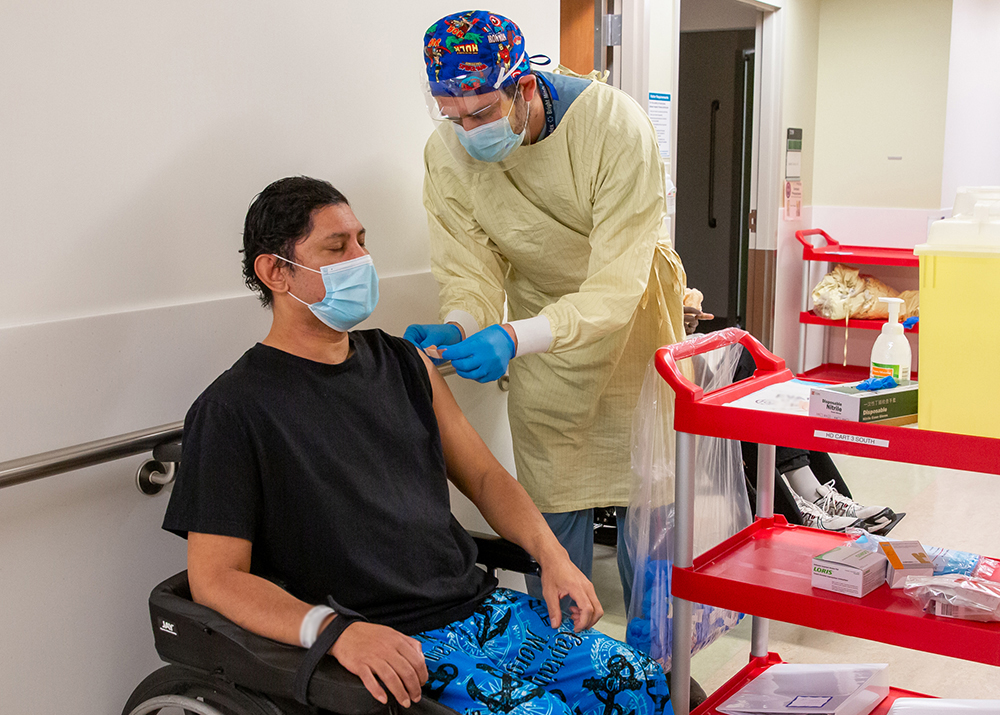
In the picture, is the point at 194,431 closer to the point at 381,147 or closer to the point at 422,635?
the point at 422,635

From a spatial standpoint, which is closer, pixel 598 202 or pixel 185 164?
pixel 185 164

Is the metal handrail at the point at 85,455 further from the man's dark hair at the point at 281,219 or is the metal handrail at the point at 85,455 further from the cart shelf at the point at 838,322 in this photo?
the cart shelf at the point at 838,322

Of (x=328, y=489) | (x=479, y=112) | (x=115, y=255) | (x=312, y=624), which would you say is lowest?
(x=312, y=624)

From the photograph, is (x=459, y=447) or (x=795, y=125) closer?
(x=459, y=447)

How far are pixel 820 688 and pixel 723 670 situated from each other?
0.62 meters

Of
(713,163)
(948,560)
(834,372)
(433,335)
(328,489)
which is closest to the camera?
(328,489)

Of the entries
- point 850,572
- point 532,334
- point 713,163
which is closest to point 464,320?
point 532,334

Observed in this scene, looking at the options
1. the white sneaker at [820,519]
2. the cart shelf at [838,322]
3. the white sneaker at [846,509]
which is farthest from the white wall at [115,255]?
the cart shelf at [838,322]

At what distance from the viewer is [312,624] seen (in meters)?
1.36

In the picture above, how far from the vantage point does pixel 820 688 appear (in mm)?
1938

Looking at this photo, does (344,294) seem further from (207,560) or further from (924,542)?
(924,542)

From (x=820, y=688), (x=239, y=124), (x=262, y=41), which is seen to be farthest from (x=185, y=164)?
(x=820, y=688)

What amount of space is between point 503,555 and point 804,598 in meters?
0.55

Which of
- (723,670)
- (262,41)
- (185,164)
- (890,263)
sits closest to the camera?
(185,164)
